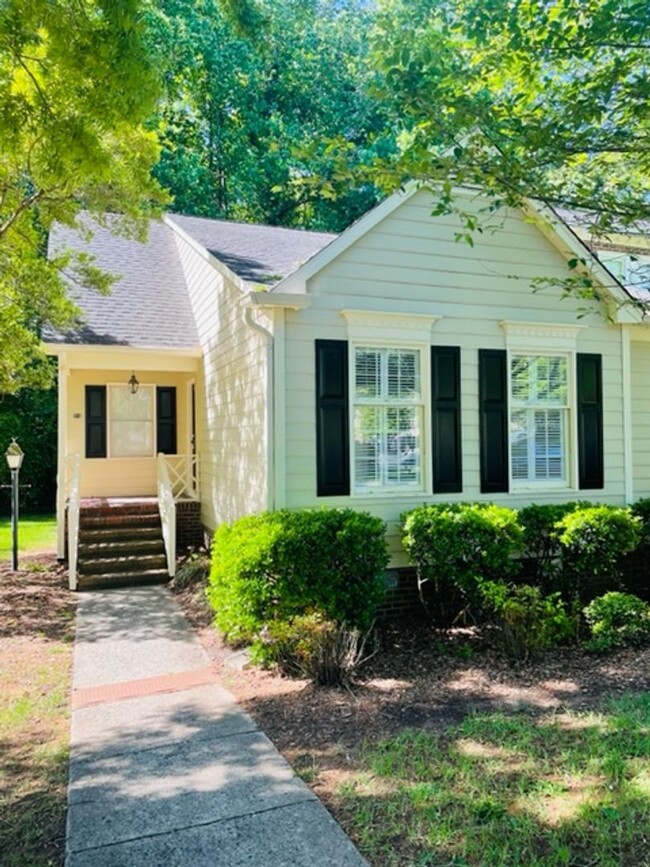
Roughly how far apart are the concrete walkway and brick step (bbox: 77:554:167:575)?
316cm

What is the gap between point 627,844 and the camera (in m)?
2.86

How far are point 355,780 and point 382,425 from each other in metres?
4.26

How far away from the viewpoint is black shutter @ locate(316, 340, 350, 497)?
6871 millimetres

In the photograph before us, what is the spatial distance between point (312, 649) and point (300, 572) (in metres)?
0.72

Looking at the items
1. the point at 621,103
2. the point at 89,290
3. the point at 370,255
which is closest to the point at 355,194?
the point at 89,290

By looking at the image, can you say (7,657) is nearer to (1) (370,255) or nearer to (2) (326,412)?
(2) (326,412)

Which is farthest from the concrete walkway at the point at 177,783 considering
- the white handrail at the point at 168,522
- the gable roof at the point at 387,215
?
the gable roof at the point at 387,215

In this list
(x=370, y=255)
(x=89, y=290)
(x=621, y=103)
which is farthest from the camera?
(x=89, y=290)

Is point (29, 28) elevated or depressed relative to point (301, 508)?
elevated

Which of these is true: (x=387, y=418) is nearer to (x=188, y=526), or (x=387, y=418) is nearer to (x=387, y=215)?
(x=387, y=215)

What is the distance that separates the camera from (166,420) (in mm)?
12023

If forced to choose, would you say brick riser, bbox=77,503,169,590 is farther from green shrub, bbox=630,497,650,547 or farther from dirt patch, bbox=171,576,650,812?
green shrub, bbox=630,497,650,547

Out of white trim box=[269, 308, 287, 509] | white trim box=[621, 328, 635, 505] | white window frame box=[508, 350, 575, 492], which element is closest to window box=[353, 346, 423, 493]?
white trim box=[269, 308, 287, 509]

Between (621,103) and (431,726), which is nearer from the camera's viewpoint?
(431,726)
